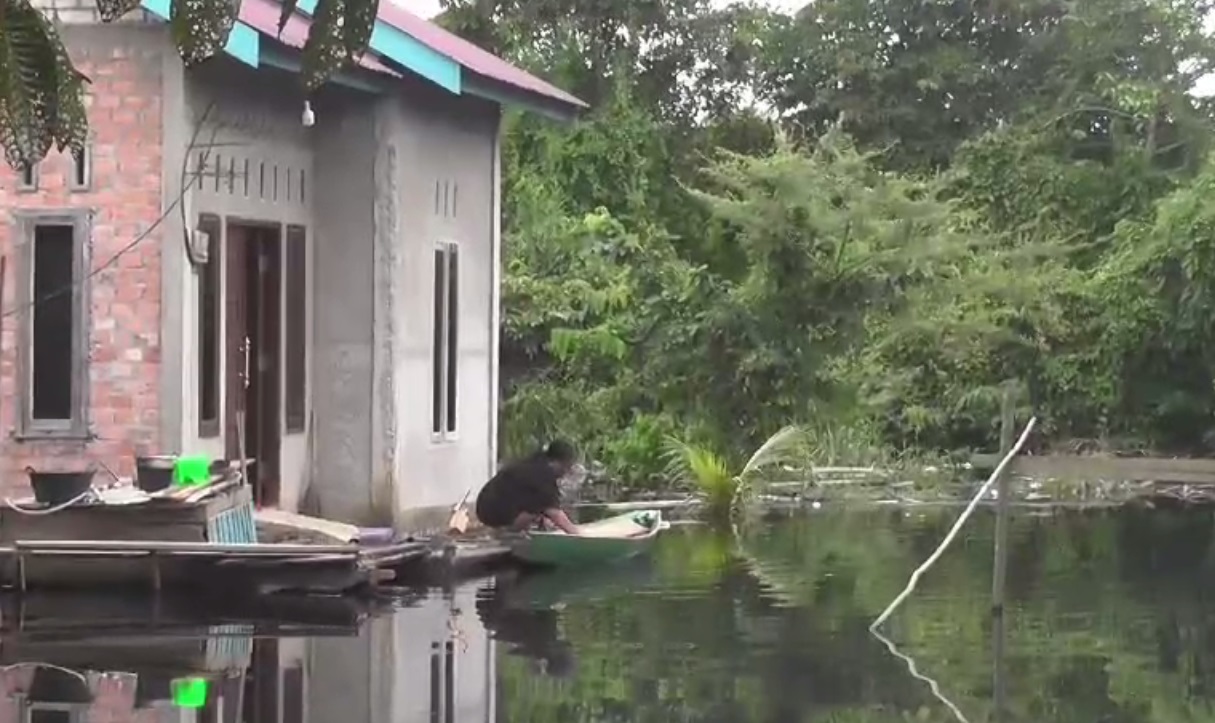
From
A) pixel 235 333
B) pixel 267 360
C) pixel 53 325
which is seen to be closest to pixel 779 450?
pixel 267 360

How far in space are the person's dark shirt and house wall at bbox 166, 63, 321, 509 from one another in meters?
1.69

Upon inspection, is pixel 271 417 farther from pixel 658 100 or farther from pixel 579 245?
pixel 658 100

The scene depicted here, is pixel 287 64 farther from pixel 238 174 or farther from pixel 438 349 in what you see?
pixel 438 349

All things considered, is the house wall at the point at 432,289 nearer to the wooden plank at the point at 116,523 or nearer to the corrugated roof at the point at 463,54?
the corrugated roof at the point at 463,54

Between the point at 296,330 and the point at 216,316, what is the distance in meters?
1.46

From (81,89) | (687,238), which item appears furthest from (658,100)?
(81,89)

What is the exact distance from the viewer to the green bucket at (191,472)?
1380 cm

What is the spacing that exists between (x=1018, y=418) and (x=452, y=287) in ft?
37.9

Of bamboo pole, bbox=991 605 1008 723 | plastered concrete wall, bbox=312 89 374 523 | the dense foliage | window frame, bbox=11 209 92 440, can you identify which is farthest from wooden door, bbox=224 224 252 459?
the dense foliage

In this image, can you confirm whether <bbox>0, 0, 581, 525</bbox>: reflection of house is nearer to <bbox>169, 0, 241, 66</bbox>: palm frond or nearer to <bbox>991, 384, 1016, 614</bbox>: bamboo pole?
<bbox>991, 384, 1016, 614</bbox>: bamboo pole

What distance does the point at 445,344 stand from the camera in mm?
18500

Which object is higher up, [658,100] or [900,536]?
[658,100]

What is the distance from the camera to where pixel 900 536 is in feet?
66.2

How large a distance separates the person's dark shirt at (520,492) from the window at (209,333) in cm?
228
